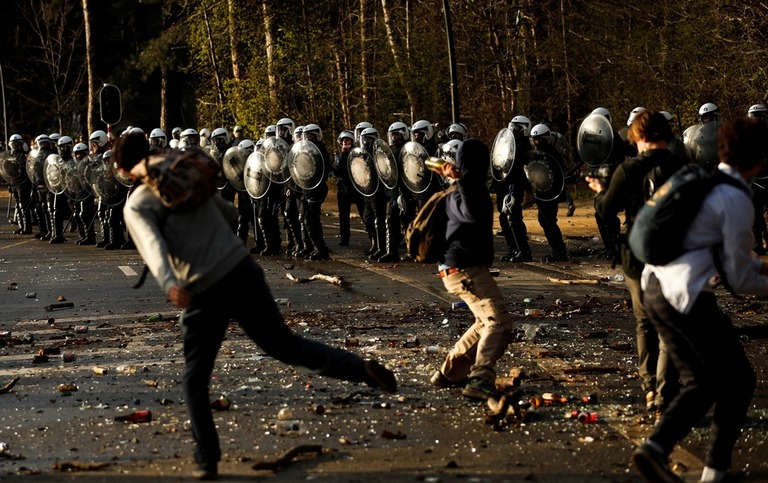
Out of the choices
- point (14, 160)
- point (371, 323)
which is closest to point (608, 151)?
point (371, 323)

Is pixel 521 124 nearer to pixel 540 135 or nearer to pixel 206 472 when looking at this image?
pixel 540 135

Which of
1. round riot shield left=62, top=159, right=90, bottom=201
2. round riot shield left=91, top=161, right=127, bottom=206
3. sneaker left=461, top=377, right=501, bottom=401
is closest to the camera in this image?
sneaker left=461, top=377, right=501, bottom=401

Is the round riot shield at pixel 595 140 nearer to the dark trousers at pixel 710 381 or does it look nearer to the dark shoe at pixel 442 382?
the dark shoe at pixel 442 382

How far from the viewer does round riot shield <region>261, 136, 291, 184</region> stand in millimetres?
20578

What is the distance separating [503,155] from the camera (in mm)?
18422

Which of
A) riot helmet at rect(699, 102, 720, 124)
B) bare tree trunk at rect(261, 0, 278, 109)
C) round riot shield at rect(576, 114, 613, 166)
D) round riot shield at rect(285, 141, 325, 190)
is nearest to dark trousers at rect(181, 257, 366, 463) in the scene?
riot helmet at rect(699, 102, 720, 124)

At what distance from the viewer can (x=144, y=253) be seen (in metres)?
6.54

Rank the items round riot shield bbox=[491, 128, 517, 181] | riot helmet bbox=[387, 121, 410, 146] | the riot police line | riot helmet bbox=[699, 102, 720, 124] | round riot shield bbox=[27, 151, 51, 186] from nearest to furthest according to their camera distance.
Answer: riot helmet bbox=[699, 102, 720, 124] → the riot police line → round riot shield bbox=[491, 128, 517, 181] → riot helmet bbox=[387, 121, 410, 146] → round riot shield bbox=[27, 151, 51, 186]

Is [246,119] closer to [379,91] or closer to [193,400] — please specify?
[379,91]

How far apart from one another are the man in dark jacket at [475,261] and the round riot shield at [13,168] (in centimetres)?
2063

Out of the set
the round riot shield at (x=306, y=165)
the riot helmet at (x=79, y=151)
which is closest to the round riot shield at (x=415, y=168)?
the round riot shield at (x=306, y=165)

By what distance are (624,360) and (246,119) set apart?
3087cm

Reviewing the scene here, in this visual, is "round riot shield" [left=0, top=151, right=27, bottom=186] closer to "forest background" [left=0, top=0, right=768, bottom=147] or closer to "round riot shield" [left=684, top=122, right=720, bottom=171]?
"forest background" [left=0, top=0, right=768, bottom=147]

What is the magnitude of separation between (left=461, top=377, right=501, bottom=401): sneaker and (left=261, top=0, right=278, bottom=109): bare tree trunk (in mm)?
31279
